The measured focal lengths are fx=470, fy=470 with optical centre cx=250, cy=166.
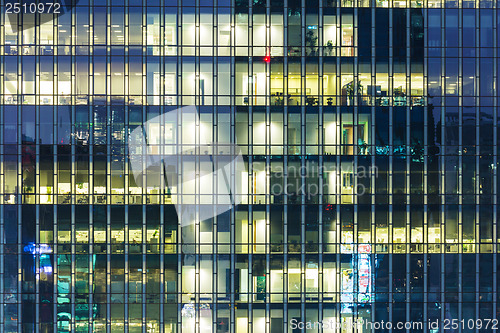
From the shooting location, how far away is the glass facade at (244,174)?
31.7 metres

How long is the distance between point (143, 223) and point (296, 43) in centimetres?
1602

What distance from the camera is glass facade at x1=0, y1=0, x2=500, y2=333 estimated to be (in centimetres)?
3166

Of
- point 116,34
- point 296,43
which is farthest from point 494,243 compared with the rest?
point 116,34

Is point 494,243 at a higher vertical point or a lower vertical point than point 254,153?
lower

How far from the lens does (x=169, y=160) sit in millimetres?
31766

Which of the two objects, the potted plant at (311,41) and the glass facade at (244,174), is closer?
the glass facade at (244,174)

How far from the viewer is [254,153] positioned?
31.8 m

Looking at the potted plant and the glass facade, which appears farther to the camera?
the potted plant

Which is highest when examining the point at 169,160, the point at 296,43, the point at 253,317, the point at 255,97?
the point at 296,43

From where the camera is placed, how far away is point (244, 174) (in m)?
31.8

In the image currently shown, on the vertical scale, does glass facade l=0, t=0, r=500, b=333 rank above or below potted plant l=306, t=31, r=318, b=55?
below

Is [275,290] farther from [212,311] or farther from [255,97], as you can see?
[255,97]

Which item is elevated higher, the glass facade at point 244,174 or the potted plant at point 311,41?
the potted plant at point 311,41

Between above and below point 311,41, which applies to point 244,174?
below
